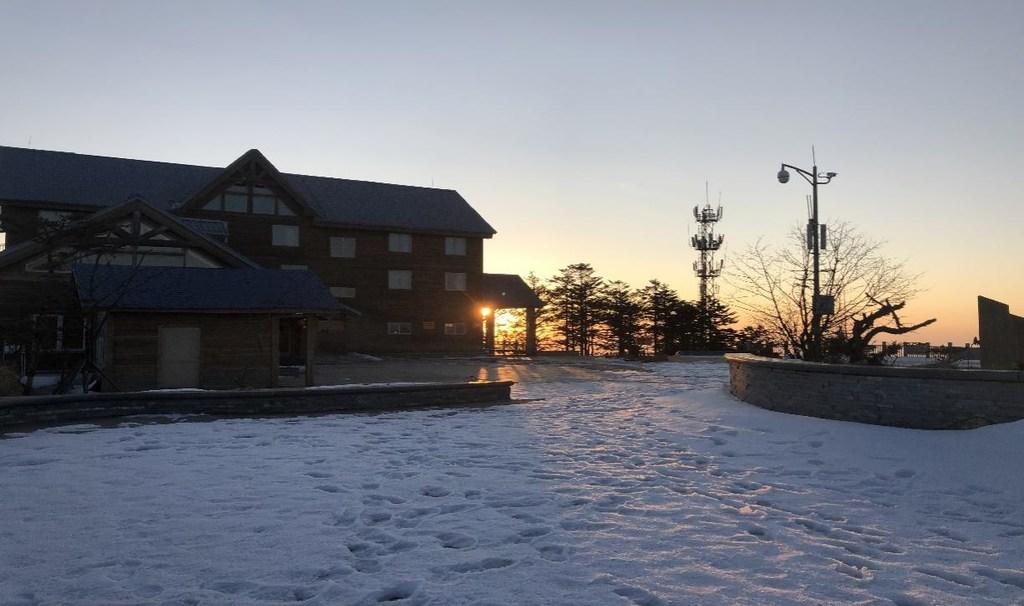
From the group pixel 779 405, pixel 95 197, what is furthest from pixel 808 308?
pixel 95 197

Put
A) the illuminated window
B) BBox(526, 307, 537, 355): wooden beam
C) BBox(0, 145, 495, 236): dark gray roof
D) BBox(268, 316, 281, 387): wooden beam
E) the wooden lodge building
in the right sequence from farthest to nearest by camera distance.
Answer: BBox(526, 307, 537, 355): wooden beam → the illuminated window → BBox(0, 145, 495, 236): dark gray roof → BBox(268, 316, 281, 387): wooden beam → the wooden lodge building

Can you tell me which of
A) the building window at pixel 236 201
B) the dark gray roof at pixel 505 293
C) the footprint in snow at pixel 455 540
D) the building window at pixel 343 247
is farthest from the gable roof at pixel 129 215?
the dark gray roof at pixel 505 293

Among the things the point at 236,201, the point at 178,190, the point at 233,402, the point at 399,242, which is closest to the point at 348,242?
the point at 399,242

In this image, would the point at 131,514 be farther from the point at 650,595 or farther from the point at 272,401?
the point at 272,401

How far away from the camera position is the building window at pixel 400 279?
4291 cm

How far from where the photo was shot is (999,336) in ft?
43.6

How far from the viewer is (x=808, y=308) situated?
22.4 metres

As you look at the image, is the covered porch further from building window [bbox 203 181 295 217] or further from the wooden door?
the wooden door

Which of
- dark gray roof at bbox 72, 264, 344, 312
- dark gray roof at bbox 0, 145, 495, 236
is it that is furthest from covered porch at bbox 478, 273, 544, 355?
dark gray roof at bbox 72, 264, 344, 312

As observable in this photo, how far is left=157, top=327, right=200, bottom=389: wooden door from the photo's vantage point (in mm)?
19484

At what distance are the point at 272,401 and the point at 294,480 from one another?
6731mm

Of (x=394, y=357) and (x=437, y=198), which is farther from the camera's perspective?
(x=437, y=198)

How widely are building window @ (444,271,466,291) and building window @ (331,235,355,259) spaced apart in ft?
20.3

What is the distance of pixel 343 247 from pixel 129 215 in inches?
756
